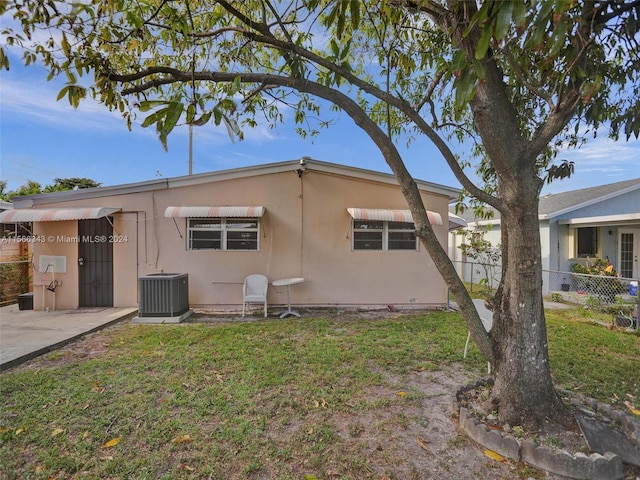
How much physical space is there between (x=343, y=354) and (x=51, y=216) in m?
8.45

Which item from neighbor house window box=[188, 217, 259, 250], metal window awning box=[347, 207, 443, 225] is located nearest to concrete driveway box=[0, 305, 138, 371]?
neighbor house window box=[188, 217, 259, 250]

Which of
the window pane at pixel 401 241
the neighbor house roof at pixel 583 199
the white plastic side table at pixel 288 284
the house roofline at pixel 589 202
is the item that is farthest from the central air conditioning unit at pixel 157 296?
the house roofline at pixel 589 202

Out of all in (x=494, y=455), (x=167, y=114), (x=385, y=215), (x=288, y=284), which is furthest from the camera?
(x=385, y=215)

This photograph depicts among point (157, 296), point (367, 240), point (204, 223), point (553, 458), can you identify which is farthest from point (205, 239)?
point (553, 458)

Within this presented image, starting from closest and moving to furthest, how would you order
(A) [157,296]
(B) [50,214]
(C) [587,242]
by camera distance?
(A) [157,296] → (B) [50,214] → (C) [587,242]

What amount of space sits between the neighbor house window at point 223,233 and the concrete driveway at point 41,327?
2.66m

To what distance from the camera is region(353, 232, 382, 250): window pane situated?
33.9ft

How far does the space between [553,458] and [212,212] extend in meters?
8.59

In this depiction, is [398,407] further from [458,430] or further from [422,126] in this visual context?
[422,126]

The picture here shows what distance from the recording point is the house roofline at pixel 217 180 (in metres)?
9.33

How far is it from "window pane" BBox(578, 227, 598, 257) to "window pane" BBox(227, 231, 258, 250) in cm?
1412

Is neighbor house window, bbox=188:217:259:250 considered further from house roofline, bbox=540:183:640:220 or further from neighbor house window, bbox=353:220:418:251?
house roofline, bbox=540:183:640:220

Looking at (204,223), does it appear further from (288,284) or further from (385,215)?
(385,215)

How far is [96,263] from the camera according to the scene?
9.75 meters
